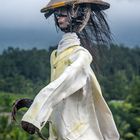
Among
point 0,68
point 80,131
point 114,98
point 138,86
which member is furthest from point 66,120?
point 0,68

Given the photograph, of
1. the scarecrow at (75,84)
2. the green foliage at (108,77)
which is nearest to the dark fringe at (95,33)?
the scarecrow at (75,84)

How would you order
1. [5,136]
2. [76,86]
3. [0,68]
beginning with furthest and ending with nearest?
[0,68] → [5,136] → [76,86]

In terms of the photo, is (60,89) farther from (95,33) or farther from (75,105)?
(95,33)

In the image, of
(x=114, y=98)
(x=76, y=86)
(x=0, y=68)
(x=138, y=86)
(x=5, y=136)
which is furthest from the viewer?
(x=0, y=68)

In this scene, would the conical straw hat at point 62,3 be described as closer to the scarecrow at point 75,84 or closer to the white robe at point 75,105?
the scarecrow at point 75,84

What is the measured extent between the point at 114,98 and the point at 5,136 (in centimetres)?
4089

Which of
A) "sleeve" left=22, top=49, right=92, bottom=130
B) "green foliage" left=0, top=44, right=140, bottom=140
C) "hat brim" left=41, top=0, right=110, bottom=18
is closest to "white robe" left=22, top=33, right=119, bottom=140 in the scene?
"sleeve" left=22, top=49, right=92, bottom=130

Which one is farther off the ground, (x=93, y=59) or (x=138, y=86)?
(x=93, y=59)

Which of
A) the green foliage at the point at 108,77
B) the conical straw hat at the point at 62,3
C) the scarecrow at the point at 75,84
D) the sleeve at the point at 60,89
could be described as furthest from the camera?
the green foliage at the point at 108,77

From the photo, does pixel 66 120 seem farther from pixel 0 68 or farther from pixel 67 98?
pixel 0 68

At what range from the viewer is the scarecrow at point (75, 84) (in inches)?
155

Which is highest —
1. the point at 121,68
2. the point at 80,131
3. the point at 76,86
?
the point at 76,86

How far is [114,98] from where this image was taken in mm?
84312

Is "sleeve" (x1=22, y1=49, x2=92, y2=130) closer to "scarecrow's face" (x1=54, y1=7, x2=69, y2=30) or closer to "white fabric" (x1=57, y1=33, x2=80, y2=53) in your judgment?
"white fabric" (x1=57, y1=33, x2=80, y2=53)
